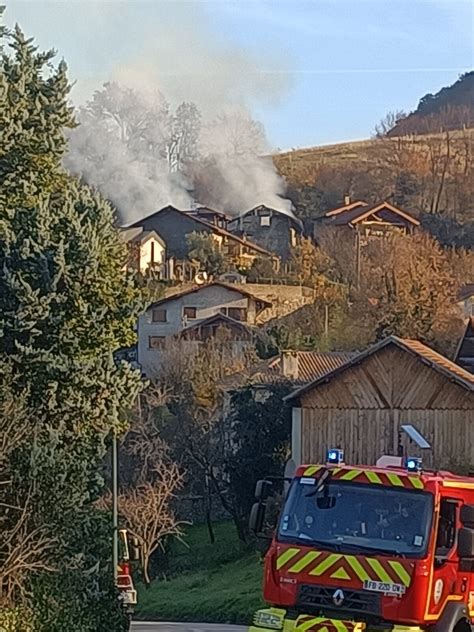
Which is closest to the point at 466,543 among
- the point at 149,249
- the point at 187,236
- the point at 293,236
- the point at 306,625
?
the point at 306,625

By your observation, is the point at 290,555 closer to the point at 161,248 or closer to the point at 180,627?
the point at 180,627

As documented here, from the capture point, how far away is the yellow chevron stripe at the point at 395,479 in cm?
1084

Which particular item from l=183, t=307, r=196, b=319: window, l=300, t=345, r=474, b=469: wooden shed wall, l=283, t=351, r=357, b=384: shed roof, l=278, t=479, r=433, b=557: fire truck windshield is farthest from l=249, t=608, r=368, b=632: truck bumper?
Result: l=183, t=307, r=196, b=319: window

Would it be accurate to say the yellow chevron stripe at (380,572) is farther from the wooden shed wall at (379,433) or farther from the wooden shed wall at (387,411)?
the wooden shed wall at (379,433)

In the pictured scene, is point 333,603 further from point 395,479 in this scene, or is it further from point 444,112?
point 444,112

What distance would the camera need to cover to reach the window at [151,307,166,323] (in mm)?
59156

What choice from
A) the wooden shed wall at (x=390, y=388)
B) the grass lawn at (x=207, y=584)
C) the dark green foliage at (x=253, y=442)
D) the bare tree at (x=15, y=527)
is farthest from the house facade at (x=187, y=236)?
the bare tree at (x=15, y=527)

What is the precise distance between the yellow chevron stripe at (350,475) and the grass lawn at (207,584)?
20128 mm

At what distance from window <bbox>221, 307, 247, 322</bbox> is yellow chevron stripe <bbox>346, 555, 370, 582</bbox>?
47.8m

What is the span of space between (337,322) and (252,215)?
30.4m

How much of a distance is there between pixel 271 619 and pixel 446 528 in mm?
1752

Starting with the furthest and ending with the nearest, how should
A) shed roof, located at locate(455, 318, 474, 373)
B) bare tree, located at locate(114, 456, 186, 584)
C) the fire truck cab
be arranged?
shed roof, located at locate(455, 318, 474, 373), bare tree, located at locate(114, 456, 186, 584), the fire truck cab

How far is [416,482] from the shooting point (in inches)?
426

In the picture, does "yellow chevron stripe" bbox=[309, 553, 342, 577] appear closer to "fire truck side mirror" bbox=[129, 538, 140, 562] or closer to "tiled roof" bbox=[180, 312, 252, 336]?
"fire truck side mirror" bbox=[129, 538, 140, 562]
